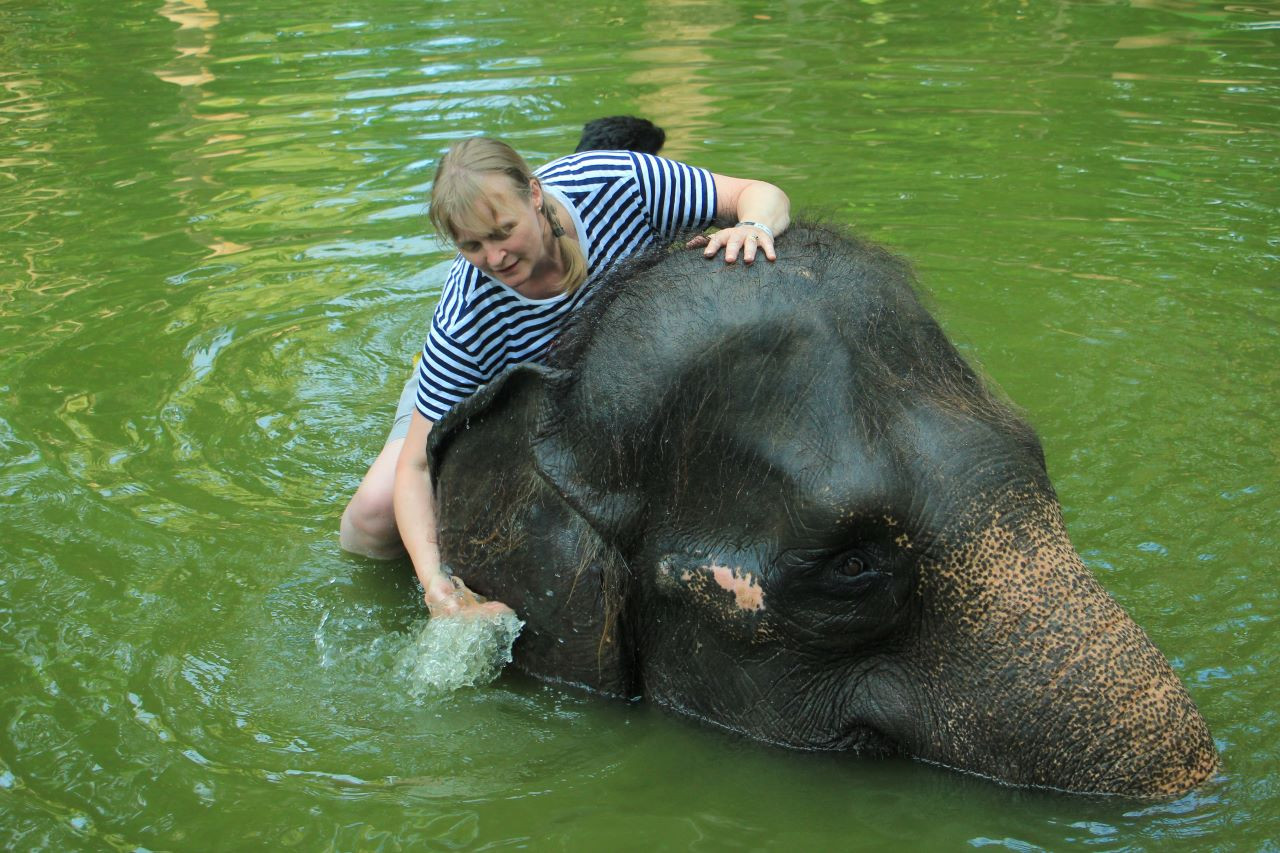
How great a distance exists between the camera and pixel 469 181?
3.67 m

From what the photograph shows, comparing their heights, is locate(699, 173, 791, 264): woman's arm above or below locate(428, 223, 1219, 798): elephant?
above

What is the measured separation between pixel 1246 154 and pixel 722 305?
6.51m

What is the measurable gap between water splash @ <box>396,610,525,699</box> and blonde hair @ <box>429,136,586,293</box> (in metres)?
1.08

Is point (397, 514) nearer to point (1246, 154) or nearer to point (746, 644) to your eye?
point (746, 644)

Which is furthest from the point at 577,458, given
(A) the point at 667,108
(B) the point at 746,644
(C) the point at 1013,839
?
(A) the point at 667,108

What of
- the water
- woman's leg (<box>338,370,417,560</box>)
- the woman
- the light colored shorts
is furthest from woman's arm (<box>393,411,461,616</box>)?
the light colored shorts

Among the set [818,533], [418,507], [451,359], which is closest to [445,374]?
[451,359]

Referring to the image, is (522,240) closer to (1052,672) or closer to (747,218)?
(747,218)

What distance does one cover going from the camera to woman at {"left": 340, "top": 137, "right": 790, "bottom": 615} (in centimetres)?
370

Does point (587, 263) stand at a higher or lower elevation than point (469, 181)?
lower

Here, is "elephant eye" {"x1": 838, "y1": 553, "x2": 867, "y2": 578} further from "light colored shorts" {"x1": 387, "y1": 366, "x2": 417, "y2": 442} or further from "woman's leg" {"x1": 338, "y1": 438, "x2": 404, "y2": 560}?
"light colored shorts" {"x1": 387, "y1": 366, "x2": 417, "y2": 442}

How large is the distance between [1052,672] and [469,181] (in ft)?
6.26

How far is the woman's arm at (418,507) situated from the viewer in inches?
163

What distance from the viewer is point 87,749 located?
3846mm
